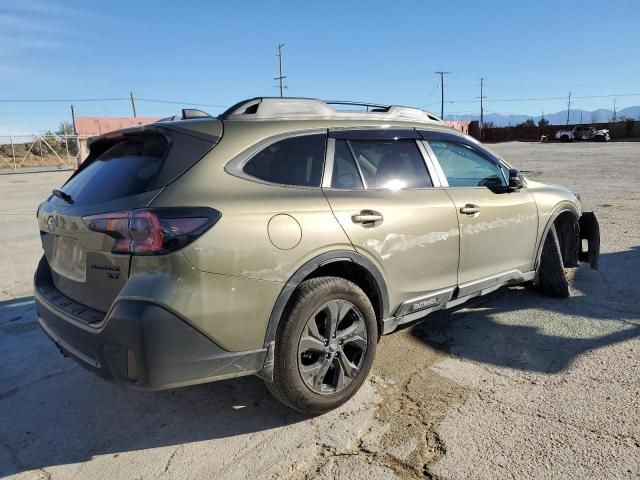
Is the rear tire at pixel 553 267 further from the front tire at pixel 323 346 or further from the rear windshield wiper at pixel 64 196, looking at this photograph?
the rear windshield wiper at pixel 64 196

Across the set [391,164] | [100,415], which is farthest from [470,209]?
[100,415]

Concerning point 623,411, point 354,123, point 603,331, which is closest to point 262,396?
point 354,123

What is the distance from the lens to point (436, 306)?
375 centimetres

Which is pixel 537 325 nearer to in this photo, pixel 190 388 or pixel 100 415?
pixel 190 388

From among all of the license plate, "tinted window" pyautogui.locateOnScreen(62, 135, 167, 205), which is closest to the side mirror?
"tinted window" pyautogui.locateOnScreen(62, 135, 167, 205)

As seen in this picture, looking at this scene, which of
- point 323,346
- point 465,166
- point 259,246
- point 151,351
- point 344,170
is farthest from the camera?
point 465,166

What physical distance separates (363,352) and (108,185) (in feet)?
5.97

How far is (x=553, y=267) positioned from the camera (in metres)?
4.88

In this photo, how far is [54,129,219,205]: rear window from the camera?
106 inches

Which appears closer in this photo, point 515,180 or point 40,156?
point 515,180

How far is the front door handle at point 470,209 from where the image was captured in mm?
3834

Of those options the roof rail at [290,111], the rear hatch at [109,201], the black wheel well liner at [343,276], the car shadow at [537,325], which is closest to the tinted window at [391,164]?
the roof rail at [290,111]

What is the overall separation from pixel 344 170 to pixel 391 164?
48 cm

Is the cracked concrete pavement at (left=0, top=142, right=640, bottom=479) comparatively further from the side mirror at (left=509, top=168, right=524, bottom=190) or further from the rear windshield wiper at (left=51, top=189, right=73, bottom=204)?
the rear windshield wiper at (left=51, top=189, right=73, bottom=204)
